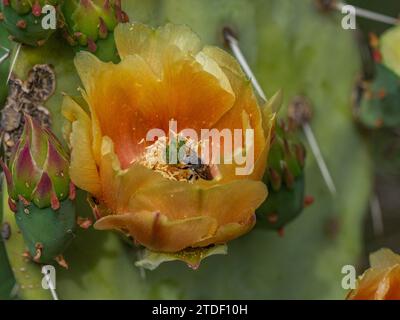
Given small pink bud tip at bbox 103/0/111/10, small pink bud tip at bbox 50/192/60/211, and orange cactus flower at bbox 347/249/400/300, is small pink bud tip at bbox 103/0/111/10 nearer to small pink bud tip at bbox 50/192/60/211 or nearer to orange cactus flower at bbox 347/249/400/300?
small pink bud tip at bbox 50/192/60/211

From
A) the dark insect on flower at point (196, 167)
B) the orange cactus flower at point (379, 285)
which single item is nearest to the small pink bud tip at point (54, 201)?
the dark insect on flower at point (196, 167)

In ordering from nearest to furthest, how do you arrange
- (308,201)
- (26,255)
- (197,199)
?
(197,199) < (26,255) < (308,201)

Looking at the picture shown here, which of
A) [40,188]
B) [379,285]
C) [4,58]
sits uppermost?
[4,58]

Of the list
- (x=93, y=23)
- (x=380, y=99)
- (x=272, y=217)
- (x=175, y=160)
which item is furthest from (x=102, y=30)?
(x=380, y=99)

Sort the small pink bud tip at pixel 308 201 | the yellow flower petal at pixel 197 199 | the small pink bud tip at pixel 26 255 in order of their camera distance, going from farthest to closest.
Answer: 1. the small pink bud tip at pixel 308 201
2. the small pink bud tip at pixel 26 255
3. the yellow flower petal at pixel 197 199

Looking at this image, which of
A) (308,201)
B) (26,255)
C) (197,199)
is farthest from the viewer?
(308,201)

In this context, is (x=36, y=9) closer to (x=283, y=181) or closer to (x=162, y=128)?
(x=162, y=128)

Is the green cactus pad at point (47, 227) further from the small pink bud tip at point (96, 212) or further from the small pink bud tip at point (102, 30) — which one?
the small pink bud tip at point (102, 30)

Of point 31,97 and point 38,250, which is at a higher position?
point 31,97
